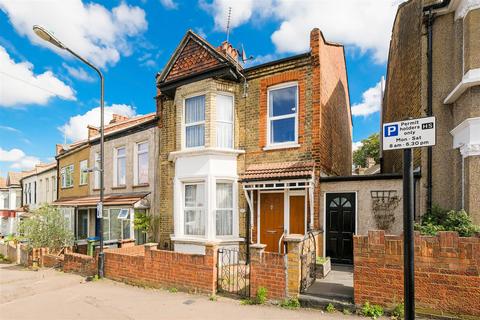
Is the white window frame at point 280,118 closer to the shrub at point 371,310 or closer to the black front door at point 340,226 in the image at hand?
the black front door at point 340,226

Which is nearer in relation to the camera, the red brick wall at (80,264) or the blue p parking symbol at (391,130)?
the blue p parking symbol at (391,130)

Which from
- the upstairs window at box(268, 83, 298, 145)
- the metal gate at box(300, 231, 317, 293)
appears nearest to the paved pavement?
the metal gate at box(300, 231, 317, 293)

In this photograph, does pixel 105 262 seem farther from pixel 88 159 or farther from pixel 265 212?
pixel 88 159

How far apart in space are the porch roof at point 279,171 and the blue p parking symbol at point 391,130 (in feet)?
15.7

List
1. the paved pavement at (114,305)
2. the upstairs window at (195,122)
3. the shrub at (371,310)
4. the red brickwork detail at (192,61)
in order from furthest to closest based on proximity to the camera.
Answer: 1. the upstairs window at (195,122)
2. the red brickwork detail at (192,61)
3. the paved pavement at (114,305)
4. the shrub at (371,310)

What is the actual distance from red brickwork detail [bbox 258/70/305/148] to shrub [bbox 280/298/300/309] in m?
4.66

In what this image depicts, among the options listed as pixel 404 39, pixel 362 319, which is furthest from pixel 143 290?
pixel 404 39

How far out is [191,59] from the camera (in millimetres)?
10461

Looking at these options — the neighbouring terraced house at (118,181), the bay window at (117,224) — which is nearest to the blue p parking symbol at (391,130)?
the neighbouring terraced house at (118,181)

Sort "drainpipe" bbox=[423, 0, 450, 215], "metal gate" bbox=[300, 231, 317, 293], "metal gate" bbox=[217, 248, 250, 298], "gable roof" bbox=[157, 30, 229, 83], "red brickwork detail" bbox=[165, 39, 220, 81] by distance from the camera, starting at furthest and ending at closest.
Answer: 1. "red brickwork detail" bbox=[165, 39, 220, 81]
2. "gable roof" bbox=[157, 30, 229, 83]
3. "drainpipe" bbox=[423, 0, 450, 215]
4. "metal gate" bbox=[217, 248, 250, 298]
5. "metal gate" bbox=[300, 231, 317, 293]

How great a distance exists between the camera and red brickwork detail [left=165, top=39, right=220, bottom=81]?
32.6 feet

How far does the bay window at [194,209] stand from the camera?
9.89 m

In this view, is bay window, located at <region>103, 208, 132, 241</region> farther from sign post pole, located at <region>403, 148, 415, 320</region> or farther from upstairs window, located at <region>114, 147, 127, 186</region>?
sign post pole, located at <region>403, 148, 415, 320</region>

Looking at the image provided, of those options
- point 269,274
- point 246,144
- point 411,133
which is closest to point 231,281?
point 269,274
